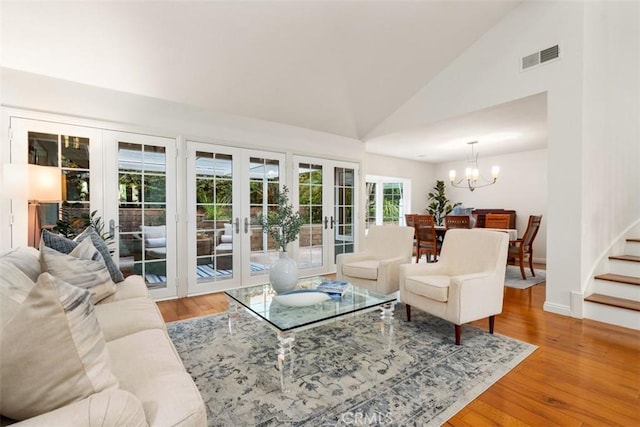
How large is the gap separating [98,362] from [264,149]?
371cm

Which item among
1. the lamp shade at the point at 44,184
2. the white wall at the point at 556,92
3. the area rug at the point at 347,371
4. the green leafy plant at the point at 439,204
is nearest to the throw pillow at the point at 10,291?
the area rug at the point at 347,371

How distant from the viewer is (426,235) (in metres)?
5.20

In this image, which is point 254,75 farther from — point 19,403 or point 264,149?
point 19,403

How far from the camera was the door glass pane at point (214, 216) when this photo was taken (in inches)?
153

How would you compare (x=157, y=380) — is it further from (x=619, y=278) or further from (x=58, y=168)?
(x=619, y=278)

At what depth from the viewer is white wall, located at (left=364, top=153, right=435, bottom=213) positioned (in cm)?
674

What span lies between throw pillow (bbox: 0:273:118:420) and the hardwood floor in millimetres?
1622

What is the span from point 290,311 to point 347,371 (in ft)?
1.79

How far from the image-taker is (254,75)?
3568 mm

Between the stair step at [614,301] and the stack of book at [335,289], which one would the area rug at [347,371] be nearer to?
the stack of book at [335,289]

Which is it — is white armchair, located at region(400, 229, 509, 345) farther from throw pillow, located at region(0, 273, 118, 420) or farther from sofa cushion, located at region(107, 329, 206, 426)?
throw pillow, located at region(0, 273, 118, 420)

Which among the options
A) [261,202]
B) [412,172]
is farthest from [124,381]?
[412,172]

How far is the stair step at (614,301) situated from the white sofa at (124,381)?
361 cm

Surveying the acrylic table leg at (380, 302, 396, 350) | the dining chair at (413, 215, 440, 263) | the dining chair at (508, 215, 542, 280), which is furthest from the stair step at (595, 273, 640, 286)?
the acrylic table leg at (380, 302, 396, 350)
